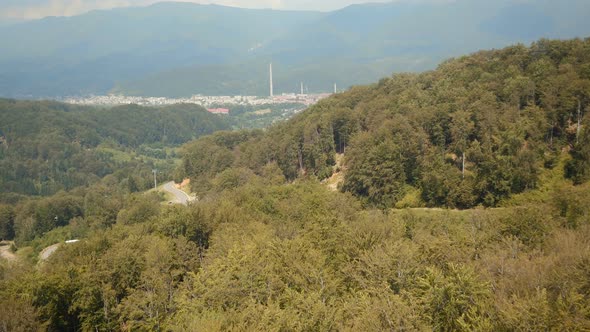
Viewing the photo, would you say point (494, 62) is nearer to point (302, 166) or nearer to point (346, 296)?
point (302, 166)

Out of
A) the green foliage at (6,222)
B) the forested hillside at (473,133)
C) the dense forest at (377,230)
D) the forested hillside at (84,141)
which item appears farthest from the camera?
the forested hillside at (84,141)

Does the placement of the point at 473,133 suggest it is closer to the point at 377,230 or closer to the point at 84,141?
the point at 377,230

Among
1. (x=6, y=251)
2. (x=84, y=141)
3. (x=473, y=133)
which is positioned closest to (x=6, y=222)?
(x=6, y=251)

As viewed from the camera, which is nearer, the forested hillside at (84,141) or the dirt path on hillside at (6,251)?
the dirt path on hillside at (6,251)

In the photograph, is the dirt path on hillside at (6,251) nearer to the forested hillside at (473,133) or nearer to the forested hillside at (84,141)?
the forested hillside at (84,141)

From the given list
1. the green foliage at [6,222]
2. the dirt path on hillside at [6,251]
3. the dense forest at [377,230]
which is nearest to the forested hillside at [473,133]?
the dense forest at [377,230]

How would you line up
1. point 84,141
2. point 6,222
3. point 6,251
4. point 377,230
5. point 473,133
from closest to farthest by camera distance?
point 377,230, point 473,133, point 6,251, point 6,222, point 84,141

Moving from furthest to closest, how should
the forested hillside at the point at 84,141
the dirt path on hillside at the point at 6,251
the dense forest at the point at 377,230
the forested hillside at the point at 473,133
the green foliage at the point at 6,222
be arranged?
1. the forested hillside at the point at 84,141
2. the green foliage at the point at 6,222
3. the dirt path on hillside at the point at 6,251
4. the forested hillside at the point at 473,133
5. the dense forest at the point at 377,230
